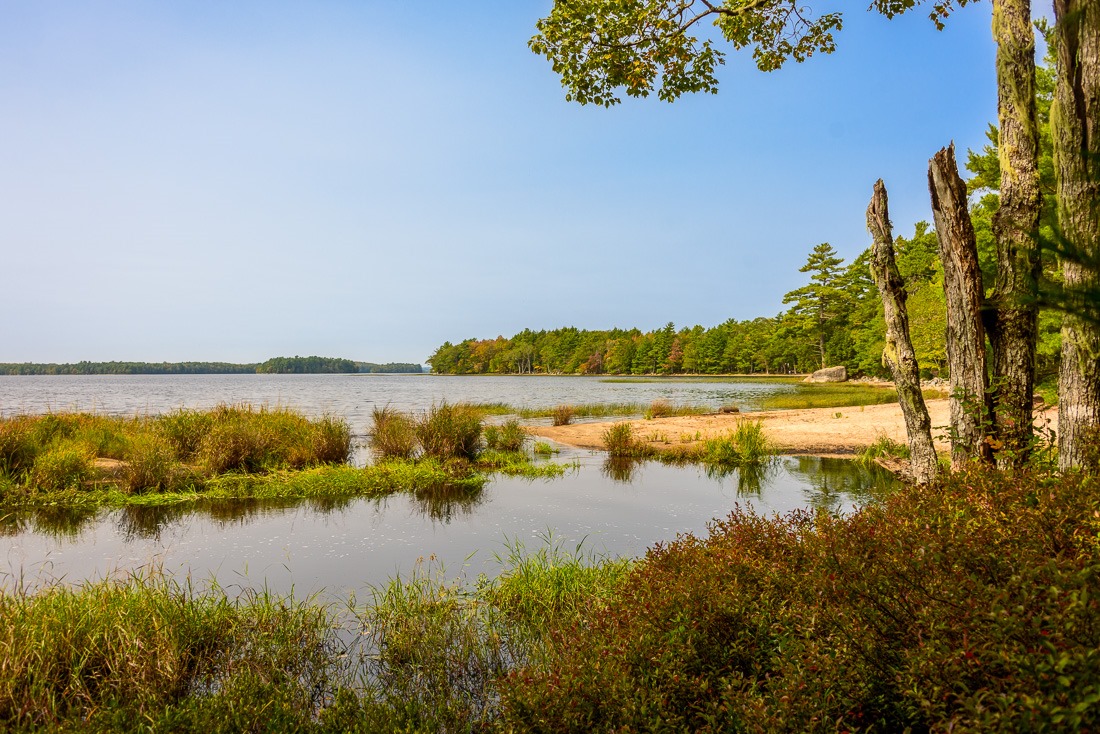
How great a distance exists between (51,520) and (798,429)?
2085 cm

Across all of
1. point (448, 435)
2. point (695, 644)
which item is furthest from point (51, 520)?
point (695, 644)

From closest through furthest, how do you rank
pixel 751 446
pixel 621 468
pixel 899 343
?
1. pixel 899 343
2. pixel 621 468
3. pixel 751 446

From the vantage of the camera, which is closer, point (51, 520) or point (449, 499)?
point (51, 520)

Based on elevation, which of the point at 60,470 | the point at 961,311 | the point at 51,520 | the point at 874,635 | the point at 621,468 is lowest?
the point at 621,468

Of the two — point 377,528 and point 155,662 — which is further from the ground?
point 155,662

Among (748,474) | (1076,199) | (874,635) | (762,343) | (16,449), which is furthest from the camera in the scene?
(762,343)

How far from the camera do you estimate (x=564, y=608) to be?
230 inches

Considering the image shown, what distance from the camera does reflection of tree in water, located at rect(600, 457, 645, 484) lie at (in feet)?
44.4

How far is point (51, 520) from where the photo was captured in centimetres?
967

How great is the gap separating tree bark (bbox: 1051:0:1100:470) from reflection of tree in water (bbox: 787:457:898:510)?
4.84 metres

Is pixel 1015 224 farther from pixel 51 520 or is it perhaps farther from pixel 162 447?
pixel 162 447

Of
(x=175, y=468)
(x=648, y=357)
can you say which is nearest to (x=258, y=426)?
(x=175, y=468)

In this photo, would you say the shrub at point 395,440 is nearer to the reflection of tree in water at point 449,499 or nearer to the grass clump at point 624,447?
the reflection of tree in water at point 449,499

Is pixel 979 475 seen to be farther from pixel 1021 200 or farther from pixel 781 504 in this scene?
pixel 781 504
